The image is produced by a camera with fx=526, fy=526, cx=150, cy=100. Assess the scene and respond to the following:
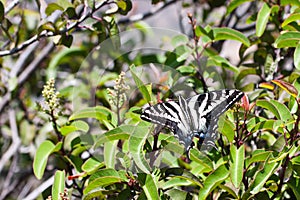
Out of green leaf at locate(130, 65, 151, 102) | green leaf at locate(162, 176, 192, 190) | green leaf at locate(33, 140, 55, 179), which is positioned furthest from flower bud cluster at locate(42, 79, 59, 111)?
green leaf at locate(162, 176, 192, 190)

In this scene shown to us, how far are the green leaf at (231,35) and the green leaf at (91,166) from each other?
Result: 569 millimetres

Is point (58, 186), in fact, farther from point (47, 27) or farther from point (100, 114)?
point (47, 27)

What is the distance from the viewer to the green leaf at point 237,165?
49.1 inches

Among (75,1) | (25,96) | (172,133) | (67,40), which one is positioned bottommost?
(172,133)

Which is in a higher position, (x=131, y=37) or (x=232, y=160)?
(x=131, y=37)

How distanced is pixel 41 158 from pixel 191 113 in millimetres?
499

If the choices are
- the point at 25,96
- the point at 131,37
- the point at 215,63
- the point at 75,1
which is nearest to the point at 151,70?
the point at 215,63

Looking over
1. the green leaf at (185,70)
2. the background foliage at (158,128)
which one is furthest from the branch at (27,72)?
the green leaf at (185,70)

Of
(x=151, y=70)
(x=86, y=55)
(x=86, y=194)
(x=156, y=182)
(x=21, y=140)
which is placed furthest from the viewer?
(x=86, y=55)

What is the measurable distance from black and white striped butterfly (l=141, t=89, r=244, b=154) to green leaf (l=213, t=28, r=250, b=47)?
43 cm

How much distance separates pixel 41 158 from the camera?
151cm

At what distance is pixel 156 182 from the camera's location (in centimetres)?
126

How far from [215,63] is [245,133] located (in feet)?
1.33

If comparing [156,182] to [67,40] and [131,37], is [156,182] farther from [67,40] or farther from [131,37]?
[131,37]
